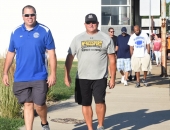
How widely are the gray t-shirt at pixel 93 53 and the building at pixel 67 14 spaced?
26648mm

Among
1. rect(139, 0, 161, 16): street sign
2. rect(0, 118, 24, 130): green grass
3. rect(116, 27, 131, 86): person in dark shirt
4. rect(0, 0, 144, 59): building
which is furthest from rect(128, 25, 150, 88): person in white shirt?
rect(139, 0, 161, 16): street sign

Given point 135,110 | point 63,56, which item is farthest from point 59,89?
point 63,56

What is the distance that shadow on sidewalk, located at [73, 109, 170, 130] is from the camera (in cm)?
942

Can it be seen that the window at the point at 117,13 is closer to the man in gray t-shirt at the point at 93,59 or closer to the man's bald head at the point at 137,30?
the man's bald head at the point at 137,30

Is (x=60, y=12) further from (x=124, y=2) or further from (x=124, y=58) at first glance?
(x=124, y=58)

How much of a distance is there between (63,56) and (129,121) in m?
25.8

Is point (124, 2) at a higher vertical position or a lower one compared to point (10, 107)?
higher

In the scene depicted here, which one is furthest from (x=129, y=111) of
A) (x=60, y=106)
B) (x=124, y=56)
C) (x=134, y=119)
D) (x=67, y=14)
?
(x=67, y=14)

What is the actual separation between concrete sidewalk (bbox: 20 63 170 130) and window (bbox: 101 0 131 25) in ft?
63.9

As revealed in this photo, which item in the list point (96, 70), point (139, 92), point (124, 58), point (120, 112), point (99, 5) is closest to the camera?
point (96, 70)

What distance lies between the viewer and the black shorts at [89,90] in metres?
8.38

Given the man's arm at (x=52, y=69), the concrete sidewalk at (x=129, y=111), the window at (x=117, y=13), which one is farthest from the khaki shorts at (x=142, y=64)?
the window at (x=117, y=13)

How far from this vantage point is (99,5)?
35.1 metres

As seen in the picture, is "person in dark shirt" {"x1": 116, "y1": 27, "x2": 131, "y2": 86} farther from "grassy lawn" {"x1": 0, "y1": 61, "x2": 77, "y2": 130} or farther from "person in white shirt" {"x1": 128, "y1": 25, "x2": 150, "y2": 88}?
"grassy lawn" {"x1": 0, "y1": 61, "x2": 77, "y2": 130}
